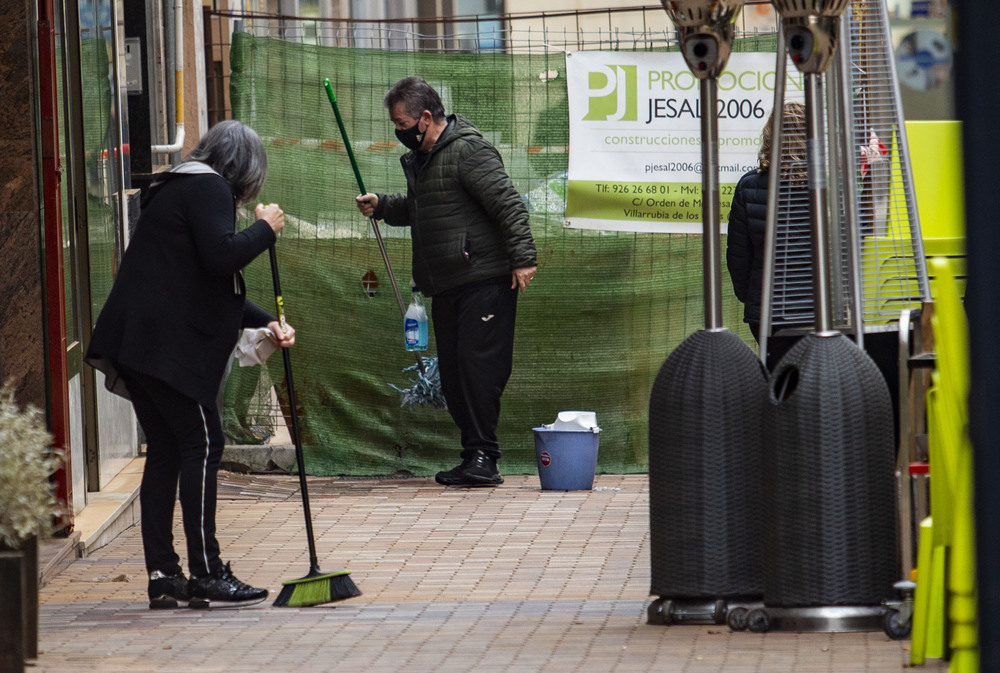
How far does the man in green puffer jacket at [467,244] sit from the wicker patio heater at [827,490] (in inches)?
148

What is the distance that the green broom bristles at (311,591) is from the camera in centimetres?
593

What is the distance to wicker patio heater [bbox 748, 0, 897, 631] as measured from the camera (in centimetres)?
492

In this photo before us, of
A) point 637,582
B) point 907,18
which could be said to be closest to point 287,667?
point 637,582

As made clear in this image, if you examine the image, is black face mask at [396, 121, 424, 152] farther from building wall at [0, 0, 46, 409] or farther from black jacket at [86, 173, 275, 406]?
black jacket at [86, 173, 275, 406]

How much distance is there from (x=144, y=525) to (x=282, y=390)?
11.2 ft

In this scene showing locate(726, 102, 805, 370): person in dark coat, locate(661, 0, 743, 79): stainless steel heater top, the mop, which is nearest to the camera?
locate(661, 0, 743, 79): stainless steel heater top

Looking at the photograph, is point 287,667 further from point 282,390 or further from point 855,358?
point 282,390

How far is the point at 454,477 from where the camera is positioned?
9.02 m

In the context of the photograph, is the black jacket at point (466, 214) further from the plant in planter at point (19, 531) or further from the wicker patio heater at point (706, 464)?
the plant in planter at point (19, 531)

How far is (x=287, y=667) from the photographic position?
486 centimetres

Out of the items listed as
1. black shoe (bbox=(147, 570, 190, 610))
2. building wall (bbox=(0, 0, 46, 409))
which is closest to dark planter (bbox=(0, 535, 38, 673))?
black shoe (bbox=(147, 570, 190, 610))

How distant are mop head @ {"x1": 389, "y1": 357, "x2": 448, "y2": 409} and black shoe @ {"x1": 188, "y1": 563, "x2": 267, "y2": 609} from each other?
10.9 ft

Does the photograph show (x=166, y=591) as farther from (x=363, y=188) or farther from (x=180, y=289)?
(x=363, y=188)

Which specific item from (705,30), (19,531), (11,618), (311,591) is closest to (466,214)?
(311,591)
